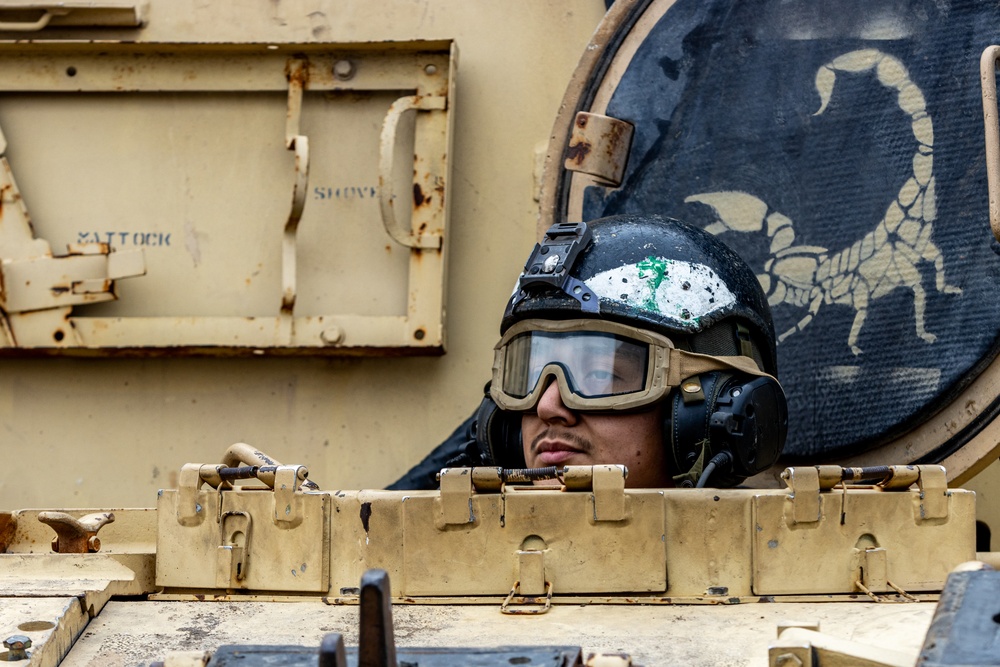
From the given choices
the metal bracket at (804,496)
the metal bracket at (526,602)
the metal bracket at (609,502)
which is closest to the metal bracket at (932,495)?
the metal bracket at (804,496)

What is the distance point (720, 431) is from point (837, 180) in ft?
2.96

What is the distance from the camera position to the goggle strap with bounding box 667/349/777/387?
301 centimetres

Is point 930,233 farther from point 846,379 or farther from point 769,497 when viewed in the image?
point 769,497

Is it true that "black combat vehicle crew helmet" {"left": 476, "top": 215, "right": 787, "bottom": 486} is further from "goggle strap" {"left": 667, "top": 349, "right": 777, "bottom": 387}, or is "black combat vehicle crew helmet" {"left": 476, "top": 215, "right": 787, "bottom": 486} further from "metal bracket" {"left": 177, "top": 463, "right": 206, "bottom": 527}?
"metal bracket" {"left": 177, "top": 463, "right": 206, "bottom": 527}

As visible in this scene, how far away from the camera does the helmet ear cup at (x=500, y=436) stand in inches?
125

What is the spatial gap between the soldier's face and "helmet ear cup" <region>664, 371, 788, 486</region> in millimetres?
50

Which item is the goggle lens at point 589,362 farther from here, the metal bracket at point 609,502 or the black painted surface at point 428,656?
the black painted surface at point 428,656

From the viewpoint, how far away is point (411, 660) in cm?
184

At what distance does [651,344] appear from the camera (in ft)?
9.92

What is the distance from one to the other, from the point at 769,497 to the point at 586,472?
27 cm

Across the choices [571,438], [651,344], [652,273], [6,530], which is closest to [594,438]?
[571,438]

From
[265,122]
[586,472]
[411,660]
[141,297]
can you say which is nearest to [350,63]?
[265,122]

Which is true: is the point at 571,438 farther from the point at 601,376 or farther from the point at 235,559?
the point at 235,559

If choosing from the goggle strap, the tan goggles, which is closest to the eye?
the tan goggles
